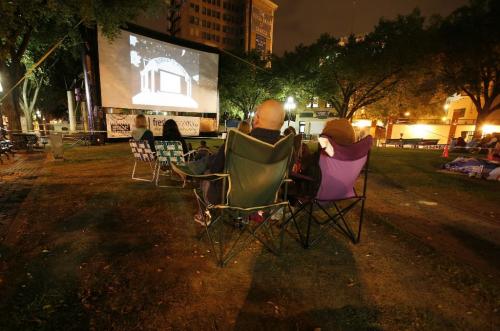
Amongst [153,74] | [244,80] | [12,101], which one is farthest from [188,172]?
[244,80]

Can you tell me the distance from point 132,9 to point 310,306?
13738 millimetres

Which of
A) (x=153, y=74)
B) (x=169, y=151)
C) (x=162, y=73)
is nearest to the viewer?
(x=169, y=151)

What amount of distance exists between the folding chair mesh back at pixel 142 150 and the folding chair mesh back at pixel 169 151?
59 centimetres

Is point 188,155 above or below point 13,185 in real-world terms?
above

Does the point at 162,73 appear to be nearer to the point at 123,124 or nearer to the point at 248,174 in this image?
the point at 123,124

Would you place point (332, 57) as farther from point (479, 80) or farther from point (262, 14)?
point (262, 14)

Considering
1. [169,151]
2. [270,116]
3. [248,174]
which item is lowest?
[169,151]

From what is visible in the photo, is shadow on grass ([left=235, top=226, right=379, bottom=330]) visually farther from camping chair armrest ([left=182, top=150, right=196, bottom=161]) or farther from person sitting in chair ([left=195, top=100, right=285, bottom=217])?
camping chair armrest ([left=182, top=150, right=196, bottom=161])

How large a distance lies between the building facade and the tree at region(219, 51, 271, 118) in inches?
1933

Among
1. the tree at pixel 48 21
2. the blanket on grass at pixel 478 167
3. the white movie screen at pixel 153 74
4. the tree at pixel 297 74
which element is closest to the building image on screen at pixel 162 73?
the white movie screen at pixel 153 74

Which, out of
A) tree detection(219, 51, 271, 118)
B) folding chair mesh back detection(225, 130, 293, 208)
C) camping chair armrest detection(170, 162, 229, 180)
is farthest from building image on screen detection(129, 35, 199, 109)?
folding chair mesh back detection(225, 130, 293, 208)

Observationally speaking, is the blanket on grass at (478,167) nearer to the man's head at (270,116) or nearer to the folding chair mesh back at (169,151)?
the man's head at (270,116)

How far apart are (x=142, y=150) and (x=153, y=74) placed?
37.5ft

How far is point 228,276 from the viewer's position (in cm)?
239
